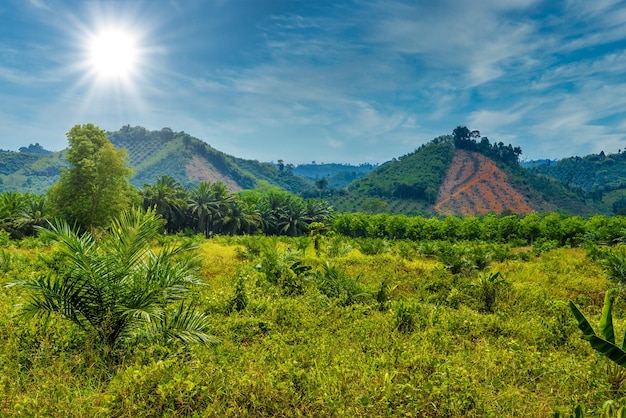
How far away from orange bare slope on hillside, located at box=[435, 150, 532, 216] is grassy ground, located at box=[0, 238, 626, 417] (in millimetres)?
128908

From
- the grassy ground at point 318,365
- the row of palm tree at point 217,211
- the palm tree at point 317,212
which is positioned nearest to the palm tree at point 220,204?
the row of palm tree at point 217,211

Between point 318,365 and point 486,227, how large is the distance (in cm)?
5230

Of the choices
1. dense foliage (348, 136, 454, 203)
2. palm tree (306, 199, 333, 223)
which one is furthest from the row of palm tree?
dense foliage (348, 136, 454, 203)

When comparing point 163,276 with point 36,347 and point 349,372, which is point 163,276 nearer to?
point 36,347

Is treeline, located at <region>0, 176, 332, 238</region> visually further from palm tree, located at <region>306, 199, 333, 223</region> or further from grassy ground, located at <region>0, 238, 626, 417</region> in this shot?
grassy ground, located at <region>0, 238, 626, 417</region>

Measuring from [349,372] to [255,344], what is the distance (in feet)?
6.92

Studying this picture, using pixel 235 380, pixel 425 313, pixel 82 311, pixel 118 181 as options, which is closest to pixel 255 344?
pixel 235 380

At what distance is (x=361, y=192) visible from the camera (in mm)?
141000

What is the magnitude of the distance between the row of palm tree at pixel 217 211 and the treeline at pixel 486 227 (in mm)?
9625

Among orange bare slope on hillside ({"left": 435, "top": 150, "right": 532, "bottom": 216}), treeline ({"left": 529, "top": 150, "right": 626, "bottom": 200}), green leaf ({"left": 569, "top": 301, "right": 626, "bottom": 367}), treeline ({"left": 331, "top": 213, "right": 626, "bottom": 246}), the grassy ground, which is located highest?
treeline ({"left": 529, "top": 150, "right": 626, "bottom": 200})

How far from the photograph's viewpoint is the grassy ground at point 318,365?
4.07 m

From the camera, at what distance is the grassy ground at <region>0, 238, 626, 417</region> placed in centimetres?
407

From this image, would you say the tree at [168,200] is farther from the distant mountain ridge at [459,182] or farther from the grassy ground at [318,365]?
the distant mountain ridge at [459,182]

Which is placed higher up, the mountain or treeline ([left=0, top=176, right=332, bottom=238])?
the mountain
